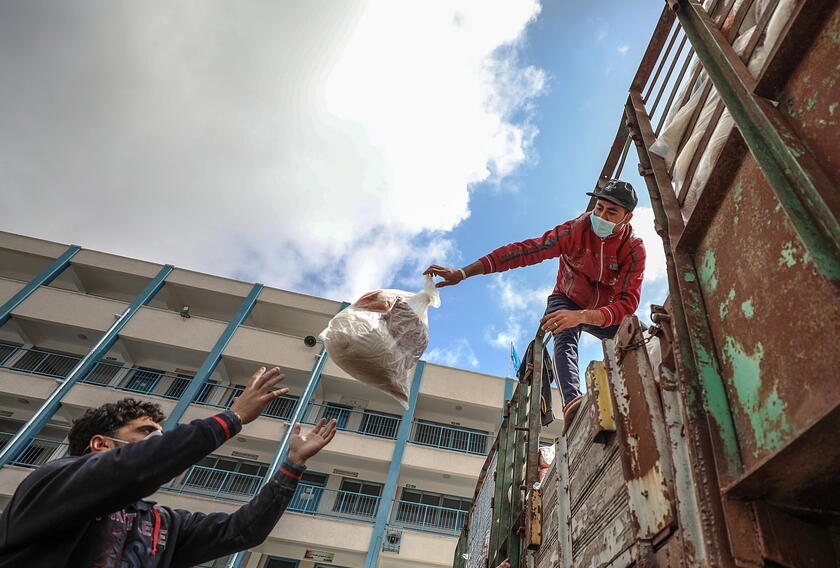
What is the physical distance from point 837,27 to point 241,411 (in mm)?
2035

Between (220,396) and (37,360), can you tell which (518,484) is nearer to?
(220,396)

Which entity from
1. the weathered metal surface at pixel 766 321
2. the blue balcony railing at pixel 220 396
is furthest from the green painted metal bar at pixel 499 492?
the blue balcony railing at pixel 220 396

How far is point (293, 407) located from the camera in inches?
634

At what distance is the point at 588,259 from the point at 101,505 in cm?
253

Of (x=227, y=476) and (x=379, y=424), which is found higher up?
(x=379, y=424)

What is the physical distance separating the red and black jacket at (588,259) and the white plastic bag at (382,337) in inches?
25.3

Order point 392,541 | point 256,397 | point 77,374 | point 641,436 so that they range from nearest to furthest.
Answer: point 641,436 → point 256,397 → point 392,541 → point 77,374

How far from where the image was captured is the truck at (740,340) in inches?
27.7

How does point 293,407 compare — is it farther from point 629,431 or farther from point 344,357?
point 629,431

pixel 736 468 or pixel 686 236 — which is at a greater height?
pixel 686 236

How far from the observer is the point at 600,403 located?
1.41 m

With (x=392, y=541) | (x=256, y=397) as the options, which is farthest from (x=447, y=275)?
(x=392, y=541)

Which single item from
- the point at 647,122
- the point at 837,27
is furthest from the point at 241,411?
the point at 647,122

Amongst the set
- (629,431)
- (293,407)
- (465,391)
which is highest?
(465,391)
